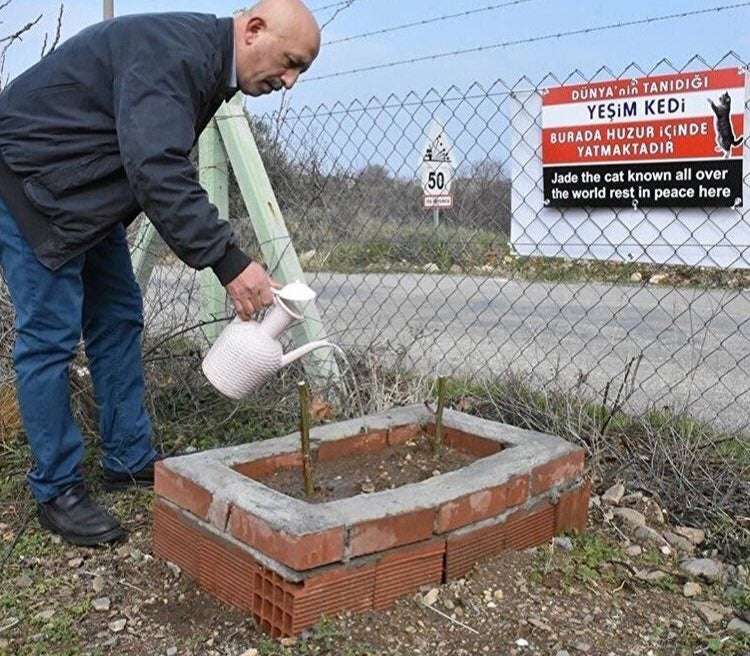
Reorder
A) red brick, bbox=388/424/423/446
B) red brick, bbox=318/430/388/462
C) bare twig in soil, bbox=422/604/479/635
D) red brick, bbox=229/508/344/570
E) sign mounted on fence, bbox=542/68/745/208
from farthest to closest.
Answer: sign mounted on fence, bbox=542/68/745/208, red brick, bbox=388/424/423/446, red brick, bbox=318/430/388/462, bare twig in soil, bbox=422/604/479/635, red brick, bbox=229/508/344/570

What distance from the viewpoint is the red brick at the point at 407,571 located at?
2.47m

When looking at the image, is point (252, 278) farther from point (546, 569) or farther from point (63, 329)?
point (546, 569)

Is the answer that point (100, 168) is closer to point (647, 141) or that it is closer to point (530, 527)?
point (530, 527)

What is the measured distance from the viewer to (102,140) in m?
2.81

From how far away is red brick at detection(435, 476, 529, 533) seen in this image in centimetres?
255

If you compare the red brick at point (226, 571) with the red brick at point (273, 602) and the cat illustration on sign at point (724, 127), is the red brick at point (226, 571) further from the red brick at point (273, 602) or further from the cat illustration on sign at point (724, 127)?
the cat illustration on sign at point (724, 127)

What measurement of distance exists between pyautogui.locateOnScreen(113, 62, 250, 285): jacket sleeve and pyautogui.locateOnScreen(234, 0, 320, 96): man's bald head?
0.21 meters

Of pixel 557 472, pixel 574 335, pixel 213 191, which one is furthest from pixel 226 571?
pixel 574 335

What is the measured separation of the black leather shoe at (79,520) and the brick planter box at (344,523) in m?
0.24

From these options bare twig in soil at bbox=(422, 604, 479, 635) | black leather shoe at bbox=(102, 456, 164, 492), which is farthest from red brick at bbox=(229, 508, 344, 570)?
black leather shoe at bbox=(102, 456, 164, 492)

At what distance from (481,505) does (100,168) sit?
1487 mm

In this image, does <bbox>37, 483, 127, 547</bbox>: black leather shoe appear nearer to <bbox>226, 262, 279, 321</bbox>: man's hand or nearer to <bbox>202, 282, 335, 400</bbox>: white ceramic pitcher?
<bbox>202, 282, 335, 400</bbox>: white ceramic pitcher

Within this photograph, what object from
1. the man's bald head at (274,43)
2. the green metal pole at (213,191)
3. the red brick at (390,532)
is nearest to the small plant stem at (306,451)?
the red brick at (390,532)

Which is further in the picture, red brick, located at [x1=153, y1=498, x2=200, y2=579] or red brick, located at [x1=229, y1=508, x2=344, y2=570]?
Result: red brick, located at [x1=153, y1=498, x2=200, y2=579]
